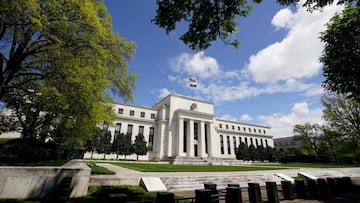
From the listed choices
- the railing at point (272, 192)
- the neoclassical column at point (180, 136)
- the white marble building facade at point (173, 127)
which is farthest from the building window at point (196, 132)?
the railing at point (272, 192)

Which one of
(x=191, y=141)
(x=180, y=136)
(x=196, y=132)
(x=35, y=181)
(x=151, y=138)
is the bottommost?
(x=35, y=181)

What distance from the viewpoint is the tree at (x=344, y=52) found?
993cm

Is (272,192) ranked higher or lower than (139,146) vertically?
lower

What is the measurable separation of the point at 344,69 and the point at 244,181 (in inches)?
378

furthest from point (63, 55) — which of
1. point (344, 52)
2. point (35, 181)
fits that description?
point (344, 52)

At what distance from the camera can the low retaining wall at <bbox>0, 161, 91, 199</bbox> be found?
19.0 ft

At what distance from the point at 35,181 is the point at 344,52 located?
17.4 meters

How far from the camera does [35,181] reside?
616 cm

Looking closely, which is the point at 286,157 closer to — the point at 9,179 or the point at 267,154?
the point at 267,154

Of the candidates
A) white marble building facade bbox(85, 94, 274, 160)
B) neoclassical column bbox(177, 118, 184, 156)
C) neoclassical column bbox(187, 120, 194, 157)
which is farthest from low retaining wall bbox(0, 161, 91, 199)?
neoclassical column bbox(187, 120, 194, 157)

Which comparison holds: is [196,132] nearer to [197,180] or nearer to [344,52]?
[197,180]

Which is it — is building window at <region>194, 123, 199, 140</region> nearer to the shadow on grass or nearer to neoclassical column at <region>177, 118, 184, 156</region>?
neoclassical column at <region>177, 118, 184, 156</region>

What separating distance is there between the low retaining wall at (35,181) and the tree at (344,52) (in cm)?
1551

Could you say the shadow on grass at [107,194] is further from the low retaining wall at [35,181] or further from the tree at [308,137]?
the tree at [308,137]
